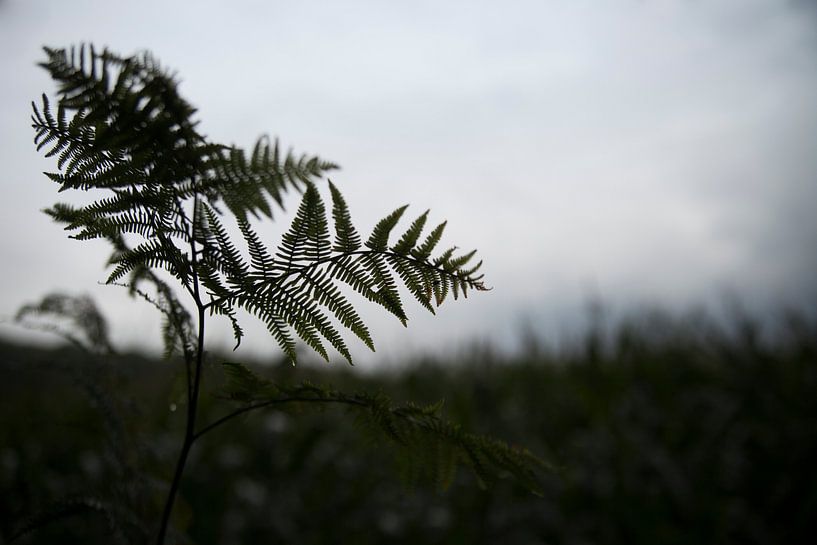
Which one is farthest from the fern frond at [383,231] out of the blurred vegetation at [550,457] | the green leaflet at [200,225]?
the blurred vegetation at [550,457]

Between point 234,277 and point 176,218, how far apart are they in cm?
15

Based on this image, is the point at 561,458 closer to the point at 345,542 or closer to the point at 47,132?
the point at 345,542

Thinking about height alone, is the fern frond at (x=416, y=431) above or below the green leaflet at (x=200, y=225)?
below

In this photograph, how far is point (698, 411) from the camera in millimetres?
4332

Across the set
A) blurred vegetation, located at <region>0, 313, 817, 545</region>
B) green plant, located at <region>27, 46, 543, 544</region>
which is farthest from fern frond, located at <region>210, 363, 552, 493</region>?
blurred vegetation, located at <region>0, 313, 817, 545</region>

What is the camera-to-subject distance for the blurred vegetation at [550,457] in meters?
3.37

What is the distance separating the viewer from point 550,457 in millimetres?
4004

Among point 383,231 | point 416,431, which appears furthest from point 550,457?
point 383,231

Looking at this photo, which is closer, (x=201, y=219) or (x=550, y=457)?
(x=201, y=219)

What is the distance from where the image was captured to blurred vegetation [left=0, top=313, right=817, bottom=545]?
133 inches

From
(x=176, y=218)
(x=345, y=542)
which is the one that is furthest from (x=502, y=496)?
(x=176, y=218)

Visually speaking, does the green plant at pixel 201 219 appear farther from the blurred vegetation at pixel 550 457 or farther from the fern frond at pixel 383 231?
the blurred vegetation at pixel 550 457

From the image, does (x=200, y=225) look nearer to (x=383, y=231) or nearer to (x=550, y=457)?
(x=383, y=231)

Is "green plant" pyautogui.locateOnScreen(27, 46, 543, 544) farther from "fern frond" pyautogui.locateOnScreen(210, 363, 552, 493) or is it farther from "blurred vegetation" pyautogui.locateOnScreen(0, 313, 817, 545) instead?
"blurred vegetation" pyautogui.locateOnScreen(0, 313, 817, 545)
